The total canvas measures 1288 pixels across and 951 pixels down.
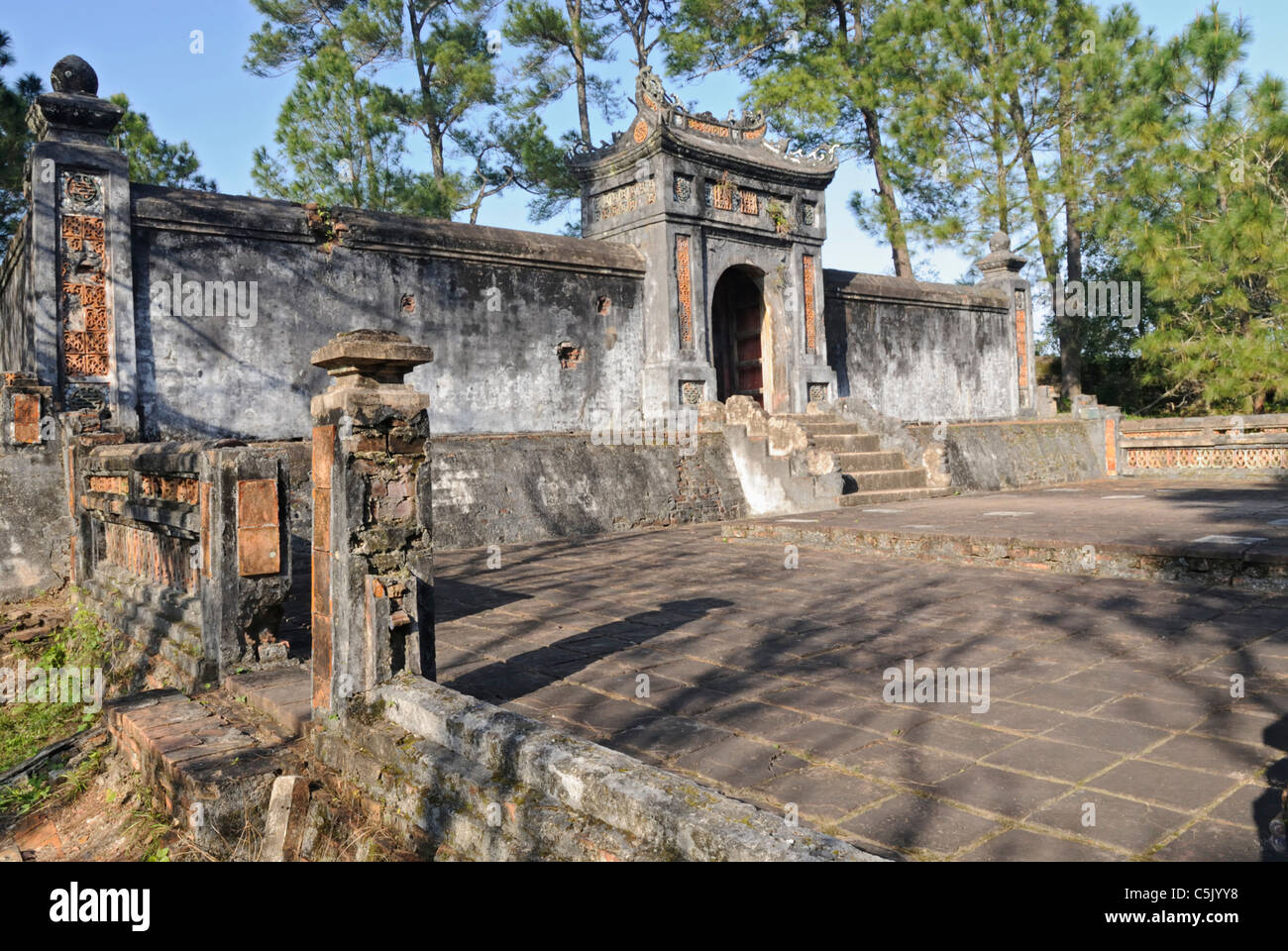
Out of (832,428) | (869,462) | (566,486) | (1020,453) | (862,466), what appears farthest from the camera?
(1020,453)

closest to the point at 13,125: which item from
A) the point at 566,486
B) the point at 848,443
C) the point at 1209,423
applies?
the point at 566,486

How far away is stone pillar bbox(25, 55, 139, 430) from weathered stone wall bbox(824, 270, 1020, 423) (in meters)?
10.2

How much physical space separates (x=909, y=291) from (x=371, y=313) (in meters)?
A: 9.85

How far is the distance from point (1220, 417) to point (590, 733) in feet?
43.9

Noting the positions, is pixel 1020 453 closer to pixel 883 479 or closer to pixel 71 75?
pixel 883 479

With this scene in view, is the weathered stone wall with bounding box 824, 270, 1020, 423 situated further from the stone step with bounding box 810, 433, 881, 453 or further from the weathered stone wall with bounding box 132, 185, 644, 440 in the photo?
the weathered stone wall with bounding box 132, 185, 644, 440

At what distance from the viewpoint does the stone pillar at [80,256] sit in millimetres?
8312

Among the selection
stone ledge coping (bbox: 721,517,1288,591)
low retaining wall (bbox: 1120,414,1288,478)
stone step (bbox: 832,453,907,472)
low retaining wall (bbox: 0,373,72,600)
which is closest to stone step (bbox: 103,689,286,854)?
low retaining wall (bbox: 0,373,72,600)

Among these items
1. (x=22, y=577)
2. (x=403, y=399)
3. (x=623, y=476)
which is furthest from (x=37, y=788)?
(x=623, y=476)

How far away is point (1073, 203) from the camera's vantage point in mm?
18969

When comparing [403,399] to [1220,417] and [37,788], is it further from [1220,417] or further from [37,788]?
[1220,417]

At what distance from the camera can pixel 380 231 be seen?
10328mm

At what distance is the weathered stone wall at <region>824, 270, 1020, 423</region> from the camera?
15281mm

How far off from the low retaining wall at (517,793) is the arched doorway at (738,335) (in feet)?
38.0
